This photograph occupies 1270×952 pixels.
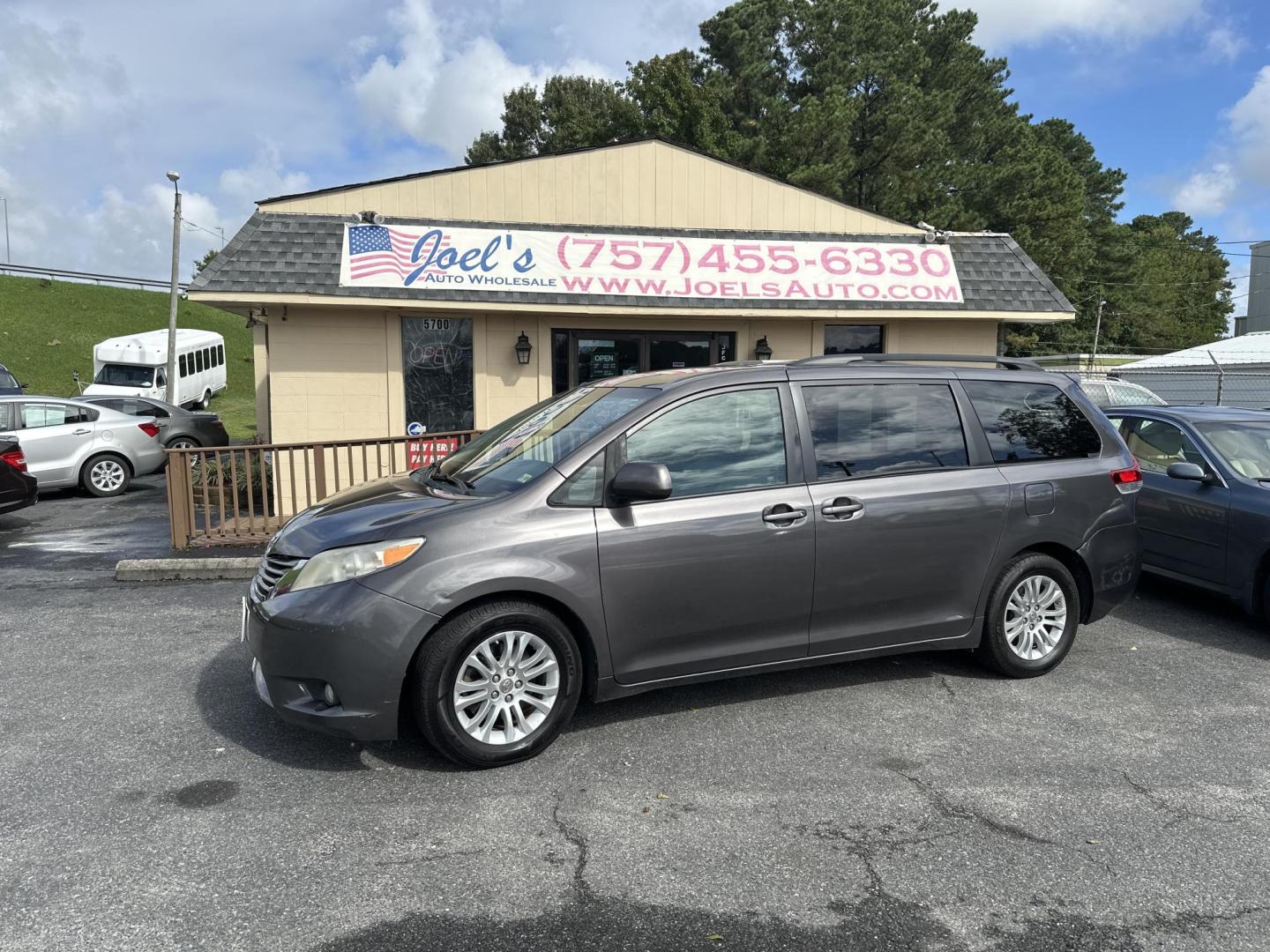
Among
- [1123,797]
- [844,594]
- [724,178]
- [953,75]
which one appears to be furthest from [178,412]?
[953,75]

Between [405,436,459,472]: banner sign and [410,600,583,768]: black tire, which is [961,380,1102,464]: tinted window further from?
[405,436,459,472]: banner sign

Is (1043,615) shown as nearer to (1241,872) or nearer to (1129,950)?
(1241,872)

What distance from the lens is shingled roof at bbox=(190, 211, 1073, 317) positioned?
31.7ft

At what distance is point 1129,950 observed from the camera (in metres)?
2.58

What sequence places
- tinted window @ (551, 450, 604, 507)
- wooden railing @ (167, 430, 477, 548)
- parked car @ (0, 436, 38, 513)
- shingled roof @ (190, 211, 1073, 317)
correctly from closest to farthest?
tinted window @ (551, 450, 604, 507), wooden railing @ (167, 430, 477, 548), parked car @ (0, 436, 38, 513), shingled roof @ (190, 211, 1073, 317)

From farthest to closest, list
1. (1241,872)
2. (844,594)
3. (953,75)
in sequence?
(953,75)
(844,594)
(1241,872)

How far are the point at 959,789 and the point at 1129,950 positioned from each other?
1.03 meters

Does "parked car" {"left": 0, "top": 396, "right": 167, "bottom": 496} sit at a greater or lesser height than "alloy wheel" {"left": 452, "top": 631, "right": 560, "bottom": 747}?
greater

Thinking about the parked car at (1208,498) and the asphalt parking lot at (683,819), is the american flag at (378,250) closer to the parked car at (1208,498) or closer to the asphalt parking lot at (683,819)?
the asphalt parking lot at (683,819)

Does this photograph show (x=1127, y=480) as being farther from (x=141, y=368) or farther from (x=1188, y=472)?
(x=141, y=368)

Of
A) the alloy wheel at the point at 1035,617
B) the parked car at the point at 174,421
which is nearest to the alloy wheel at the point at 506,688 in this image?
the alloy wheel at the point at 1035,617

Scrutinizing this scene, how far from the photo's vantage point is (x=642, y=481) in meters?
3.72

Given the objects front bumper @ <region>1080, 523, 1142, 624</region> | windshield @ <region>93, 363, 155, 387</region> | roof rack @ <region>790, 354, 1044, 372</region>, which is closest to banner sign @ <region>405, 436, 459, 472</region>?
roof rack @ <region>790, 354, 1044, 372</region>

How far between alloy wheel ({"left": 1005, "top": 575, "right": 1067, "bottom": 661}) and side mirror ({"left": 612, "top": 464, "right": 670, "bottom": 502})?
7.42 feet
